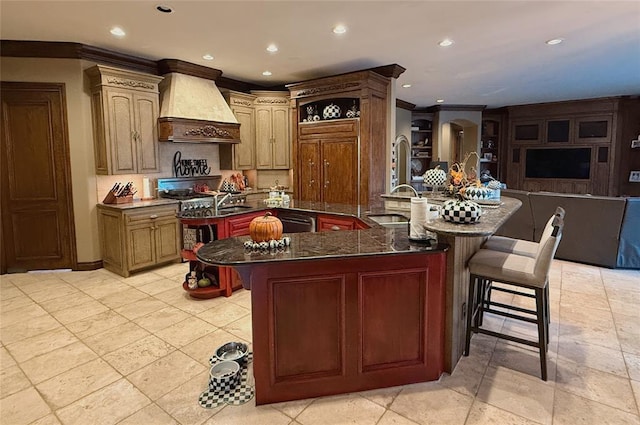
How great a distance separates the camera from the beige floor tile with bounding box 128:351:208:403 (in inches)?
94.0

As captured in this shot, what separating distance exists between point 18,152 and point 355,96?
461 centimetres

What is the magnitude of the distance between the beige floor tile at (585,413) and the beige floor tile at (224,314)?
252 cm

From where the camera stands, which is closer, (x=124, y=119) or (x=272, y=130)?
(x=124, y=119)

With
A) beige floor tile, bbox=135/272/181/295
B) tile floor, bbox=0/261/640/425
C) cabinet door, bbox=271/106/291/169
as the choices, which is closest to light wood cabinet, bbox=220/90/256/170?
cabinet door, bbox=271/106/291/169

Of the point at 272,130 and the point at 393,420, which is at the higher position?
the point at 272,130

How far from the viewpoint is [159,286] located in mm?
4367

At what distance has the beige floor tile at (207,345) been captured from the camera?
2.78 meters

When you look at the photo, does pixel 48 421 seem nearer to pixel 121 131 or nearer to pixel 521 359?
pixel 521 359

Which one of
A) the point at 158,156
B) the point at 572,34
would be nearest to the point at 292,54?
the point at 158,156

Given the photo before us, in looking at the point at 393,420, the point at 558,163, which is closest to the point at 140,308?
the point at 393,420

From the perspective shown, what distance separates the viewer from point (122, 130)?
15.8 ft

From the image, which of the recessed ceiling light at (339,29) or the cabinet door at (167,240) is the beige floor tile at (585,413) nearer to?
the recessed ceiling light at (339,29)

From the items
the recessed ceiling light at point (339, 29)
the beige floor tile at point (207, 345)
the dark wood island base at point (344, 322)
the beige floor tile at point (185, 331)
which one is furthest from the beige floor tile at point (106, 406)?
the recessed ceiling light at point (339, 29)

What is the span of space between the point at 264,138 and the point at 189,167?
1.47 m
